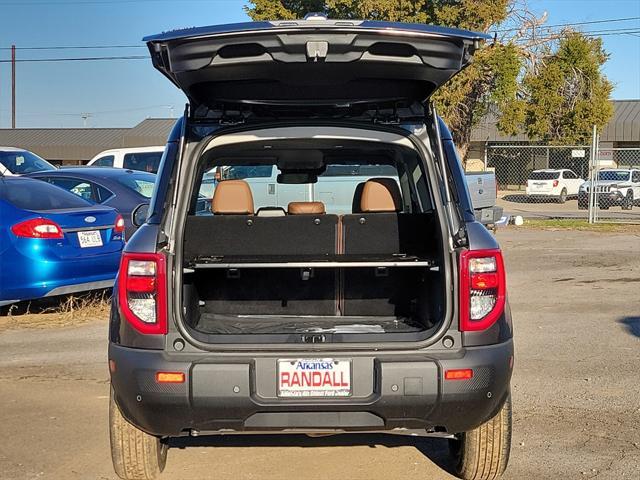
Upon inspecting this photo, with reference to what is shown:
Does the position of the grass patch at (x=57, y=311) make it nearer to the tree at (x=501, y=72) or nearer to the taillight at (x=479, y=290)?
the taillight at (x=479, y=290)

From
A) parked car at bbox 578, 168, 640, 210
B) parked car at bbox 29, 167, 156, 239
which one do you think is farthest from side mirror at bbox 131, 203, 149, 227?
parked car at bbox 578, 168, 640, 210

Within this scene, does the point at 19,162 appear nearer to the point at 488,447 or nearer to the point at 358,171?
the point at 358,171

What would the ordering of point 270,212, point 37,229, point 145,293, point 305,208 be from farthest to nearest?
→ 1. point 37,229
2. point 305,208
3. point 270,212
4. point 145,293

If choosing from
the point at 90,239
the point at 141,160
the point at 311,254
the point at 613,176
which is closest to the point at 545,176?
the point at 613,176

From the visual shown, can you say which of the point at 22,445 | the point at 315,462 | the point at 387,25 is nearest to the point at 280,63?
the point at 387,25

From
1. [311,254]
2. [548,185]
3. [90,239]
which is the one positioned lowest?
[548,185]

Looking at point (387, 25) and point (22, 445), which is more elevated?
point (387, 25)

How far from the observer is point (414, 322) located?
5070mm

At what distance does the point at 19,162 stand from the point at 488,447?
13823 mm

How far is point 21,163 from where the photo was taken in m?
16.7

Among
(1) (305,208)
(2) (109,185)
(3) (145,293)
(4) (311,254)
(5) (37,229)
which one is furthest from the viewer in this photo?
(2) (109,185)

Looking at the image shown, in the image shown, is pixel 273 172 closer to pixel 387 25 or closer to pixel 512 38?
pixel 387 25

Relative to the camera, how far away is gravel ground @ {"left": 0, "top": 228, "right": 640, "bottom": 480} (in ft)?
16.2

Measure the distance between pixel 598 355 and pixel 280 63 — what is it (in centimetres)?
467
